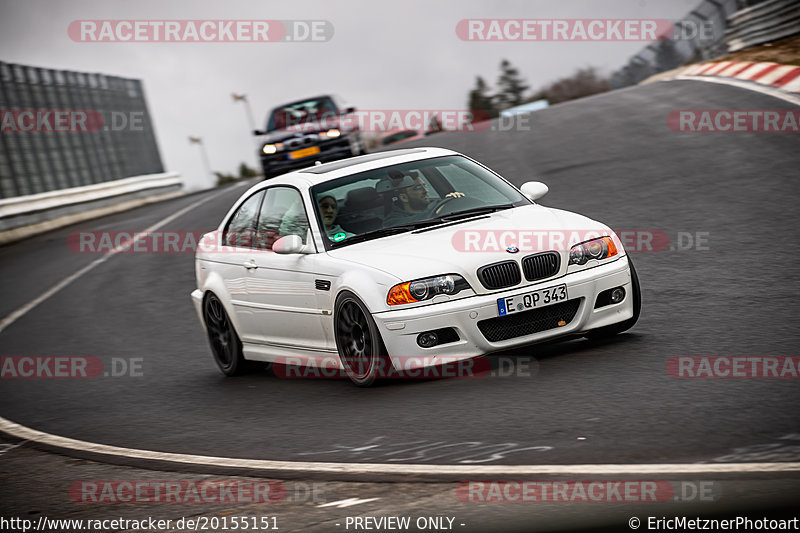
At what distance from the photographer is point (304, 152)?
22.3 meters

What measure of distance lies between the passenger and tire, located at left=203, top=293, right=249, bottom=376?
150cm

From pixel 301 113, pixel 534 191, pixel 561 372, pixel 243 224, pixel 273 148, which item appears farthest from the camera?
pixel 301 113

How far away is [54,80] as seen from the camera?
104 ft

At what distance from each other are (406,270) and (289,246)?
1152 millimetres

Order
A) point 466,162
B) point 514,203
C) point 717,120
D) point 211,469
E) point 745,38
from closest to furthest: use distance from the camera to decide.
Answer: point 211,469 → point 514,203 → point 466,162 → point 717,120 → point 745,38

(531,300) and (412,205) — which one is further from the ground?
(412,205)

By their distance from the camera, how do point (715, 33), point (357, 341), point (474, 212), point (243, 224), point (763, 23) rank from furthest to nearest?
point (715, 33)
point (763, 23)
point (243, 224)
point (474, 212)
point (357, 341)

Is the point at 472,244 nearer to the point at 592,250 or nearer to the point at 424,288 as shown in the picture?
the point at 424,288

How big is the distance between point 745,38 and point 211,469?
959 inches

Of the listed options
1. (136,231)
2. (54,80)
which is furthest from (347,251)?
(54,80)

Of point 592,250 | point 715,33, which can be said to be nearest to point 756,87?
point 715,33

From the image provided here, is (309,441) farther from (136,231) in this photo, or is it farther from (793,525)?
(136,231)

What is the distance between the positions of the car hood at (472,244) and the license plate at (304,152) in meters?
14.6

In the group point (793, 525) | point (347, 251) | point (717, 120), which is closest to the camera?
point (793, 525)
